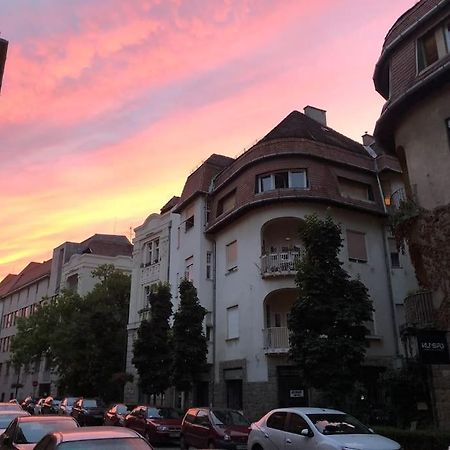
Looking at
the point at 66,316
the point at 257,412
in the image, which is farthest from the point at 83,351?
the point at 257,412

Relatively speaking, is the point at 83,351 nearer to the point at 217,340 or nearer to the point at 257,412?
the point at 217,340

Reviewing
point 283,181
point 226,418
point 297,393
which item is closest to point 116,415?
point 297,393

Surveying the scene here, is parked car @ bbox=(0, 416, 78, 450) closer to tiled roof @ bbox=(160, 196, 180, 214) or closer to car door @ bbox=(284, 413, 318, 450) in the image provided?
car door @ bbox=(284, 413, 318, 450)

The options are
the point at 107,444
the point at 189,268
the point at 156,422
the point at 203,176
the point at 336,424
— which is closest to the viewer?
the point at 107,444

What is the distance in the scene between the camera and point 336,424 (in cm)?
1062

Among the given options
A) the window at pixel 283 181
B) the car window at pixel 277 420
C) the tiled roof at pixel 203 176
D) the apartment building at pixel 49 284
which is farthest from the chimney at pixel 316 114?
the apartment building at pixel 49 284

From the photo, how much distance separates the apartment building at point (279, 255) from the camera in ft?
81.3

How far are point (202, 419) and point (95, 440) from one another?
10.0 meters

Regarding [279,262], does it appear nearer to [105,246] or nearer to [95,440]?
[95,440]

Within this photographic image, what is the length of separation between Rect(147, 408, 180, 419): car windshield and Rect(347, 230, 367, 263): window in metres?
12.0

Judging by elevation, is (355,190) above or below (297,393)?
above

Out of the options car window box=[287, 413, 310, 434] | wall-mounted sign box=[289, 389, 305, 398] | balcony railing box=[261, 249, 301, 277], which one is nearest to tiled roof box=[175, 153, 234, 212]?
balcony railing box=[261, 249, 301, 277]

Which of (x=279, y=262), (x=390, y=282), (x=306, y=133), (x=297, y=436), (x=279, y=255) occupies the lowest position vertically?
(x=297, y=436)

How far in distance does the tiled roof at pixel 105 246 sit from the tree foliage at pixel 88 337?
44.4 ft
